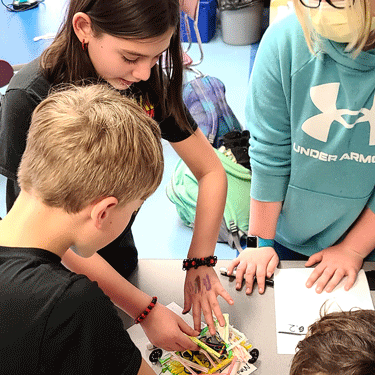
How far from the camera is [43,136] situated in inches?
32.1

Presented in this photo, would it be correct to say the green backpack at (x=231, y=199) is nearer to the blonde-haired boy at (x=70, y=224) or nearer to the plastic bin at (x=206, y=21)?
the blonde-haired boy at (x=70, y=224)

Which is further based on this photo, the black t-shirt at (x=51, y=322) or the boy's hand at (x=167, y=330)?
the boy's hand at (x=167, y=330)

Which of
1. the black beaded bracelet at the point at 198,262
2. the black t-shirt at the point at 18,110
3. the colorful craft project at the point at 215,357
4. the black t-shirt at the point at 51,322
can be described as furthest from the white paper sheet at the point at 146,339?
the black t-shirt at the point at 18,110

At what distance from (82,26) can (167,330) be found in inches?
27.5

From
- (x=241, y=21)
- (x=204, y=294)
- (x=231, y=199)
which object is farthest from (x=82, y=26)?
(x=241, y=21)

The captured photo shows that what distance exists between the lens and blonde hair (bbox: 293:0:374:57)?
1033 millimetres

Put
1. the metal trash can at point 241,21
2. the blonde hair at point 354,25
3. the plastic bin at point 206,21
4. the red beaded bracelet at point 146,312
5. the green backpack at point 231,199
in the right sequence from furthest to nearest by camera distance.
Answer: the plastic bin at point 206,21 → the metal trash can at point 241,21 → the green backpack at point 231,199 → the red beaded bracelet at point 146,312 → the blonde hair at point 354,25

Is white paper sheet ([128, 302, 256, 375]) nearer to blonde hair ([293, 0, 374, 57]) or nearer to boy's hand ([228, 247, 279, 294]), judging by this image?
boy's hand ([228, 247, 279, 294])

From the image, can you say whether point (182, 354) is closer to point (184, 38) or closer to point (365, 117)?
point (365, 117)

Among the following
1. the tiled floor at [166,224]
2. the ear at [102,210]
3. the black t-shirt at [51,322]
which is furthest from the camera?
the tiled floor at [166,224]

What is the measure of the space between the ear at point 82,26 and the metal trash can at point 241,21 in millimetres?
3476

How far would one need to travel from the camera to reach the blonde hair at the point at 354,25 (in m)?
1.03

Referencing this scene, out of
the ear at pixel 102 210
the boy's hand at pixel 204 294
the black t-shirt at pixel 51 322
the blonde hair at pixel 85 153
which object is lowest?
the boy's hand at pixel 204 294

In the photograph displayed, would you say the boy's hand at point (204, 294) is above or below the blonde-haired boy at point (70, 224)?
below
